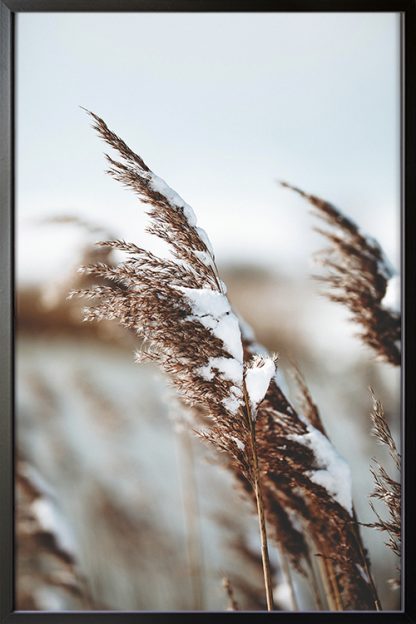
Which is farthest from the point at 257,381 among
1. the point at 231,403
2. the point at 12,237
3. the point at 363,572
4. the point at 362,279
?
the point at 12,237

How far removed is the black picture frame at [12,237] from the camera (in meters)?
1.35

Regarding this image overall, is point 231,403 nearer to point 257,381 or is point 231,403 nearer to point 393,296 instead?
point 257,381

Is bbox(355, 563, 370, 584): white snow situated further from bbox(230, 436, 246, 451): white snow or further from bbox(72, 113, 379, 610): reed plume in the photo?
bbox(230, 436, 246, 451): white snow

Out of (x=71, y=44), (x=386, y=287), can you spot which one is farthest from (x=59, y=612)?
(x=71, y=44)

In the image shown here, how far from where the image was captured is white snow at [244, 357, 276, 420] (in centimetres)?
127

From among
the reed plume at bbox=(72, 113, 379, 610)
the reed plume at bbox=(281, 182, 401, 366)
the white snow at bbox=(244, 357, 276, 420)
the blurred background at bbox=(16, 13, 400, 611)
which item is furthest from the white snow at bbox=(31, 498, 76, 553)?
the reed plume at bbox=(281, 182, 401, 366)

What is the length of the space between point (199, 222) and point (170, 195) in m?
0.13

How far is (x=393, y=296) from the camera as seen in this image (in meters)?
1.39

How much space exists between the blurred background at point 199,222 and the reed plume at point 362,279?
27 mm

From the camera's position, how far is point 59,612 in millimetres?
1348

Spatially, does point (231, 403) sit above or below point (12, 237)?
below

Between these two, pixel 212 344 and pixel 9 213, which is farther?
pixel 9 213

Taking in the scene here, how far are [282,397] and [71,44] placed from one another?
89 centimetres

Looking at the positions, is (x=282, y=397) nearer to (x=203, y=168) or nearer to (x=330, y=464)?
(x=330, y=464)
